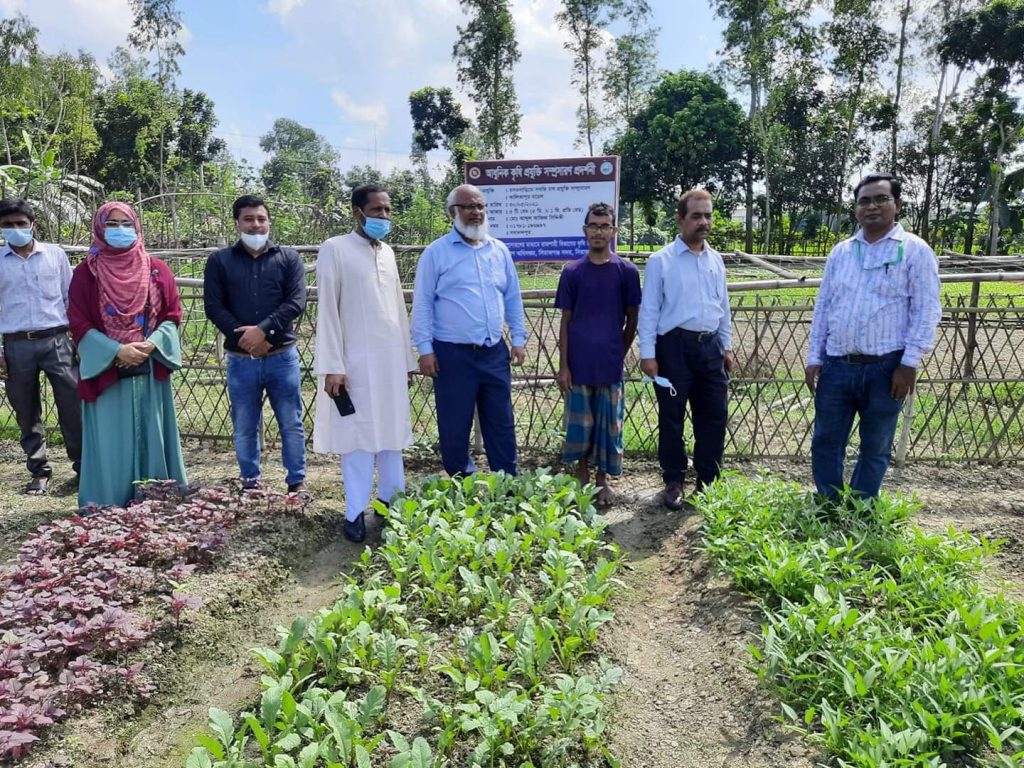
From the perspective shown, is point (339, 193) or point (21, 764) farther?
point (339, 193)

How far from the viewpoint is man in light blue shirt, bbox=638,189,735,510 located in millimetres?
4027

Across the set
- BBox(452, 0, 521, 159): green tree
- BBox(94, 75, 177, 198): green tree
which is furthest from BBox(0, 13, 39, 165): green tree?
BBox(452, 0, 521, 159): green tree

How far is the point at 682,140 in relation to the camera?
80.5 feet

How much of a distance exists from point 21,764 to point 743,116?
26.8m

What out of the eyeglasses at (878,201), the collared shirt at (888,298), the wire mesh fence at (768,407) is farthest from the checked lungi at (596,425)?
the eyeglasses at (878,201)

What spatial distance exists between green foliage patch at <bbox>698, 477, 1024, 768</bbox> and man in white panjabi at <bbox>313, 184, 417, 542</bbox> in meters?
1.80

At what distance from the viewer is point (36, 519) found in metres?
4.38

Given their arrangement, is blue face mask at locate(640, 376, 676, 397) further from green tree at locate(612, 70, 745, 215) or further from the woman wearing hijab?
green tree at locate(612, 70, 745, 215)

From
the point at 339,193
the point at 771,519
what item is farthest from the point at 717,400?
the point at 339,193

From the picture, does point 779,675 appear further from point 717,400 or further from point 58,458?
point 58,458

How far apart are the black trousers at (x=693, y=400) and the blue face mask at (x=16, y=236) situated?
4027mm

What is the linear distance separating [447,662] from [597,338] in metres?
2.14

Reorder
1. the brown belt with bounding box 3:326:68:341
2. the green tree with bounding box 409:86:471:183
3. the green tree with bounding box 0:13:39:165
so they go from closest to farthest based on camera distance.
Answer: the brown belt with bounding box 3:326:68:341
the green tree with bounding box 0:13:39:165
the green tree with bounding box 409:86:471:183

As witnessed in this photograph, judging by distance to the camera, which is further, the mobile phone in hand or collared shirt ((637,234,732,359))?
collared shirt ((637,234,732,359))
